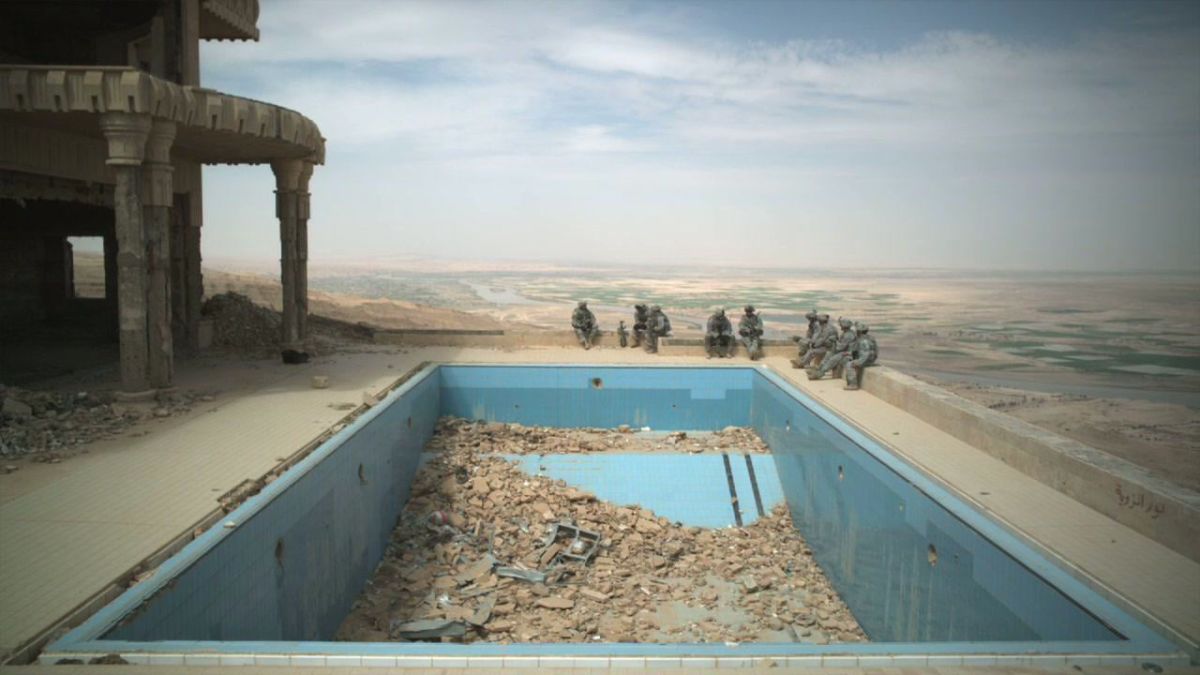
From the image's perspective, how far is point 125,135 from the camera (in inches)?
406

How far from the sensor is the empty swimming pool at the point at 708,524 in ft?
16.6

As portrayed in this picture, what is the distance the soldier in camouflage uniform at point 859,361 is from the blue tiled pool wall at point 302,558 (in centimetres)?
722

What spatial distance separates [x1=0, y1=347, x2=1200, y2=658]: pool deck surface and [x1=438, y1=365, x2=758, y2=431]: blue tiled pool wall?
2.68 meters

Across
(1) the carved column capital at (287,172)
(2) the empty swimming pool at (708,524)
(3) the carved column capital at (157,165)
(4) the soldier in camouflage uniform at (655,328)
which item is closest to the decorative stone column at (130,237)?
(3) the carved column capital at (157,165)

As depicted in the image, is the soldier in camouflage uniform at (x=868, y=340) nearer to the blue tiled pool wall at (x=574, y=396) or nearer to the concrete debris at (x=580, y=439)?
the concrete debris at (x=580, y=439)

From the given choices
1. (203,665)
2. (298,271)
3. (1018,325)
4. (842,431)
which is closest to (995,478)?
(842,431)

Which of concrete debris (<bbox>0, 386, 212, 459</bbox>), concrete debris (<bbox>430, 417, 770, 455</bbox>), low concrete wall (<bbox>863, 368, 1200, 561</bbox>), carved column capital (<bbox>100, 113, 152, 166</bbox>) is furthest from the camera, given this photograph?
concrete debris (<bbox>430, 417, 770, 455</bbox>)

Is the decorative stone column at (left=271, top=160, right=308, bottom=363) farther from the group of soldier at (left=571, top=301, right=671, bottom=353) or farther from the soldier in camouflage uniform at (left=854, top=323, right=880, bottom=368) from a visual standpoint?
the soldier in camouflage uniform at (left=854, top=323, right=880, bottom=368)

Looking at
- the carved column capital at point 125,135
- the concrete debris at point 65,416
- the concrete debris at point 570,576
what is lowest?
the concrete debris at point 570,576

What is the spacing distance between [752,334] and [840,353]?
259 centimetres

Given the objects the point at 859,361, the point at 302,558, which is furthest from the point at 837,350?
the point at 302,558

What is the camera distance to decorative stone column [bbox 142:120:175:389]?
1084cm

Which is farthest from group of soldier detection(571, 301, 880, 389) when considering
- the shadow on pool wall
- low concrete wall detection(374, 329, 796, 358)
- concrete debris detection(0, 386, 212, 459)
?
concrete debris detection(0, 386, 212, 459)

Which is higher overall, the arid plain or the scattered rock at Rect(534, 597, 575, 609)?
the arid plain
